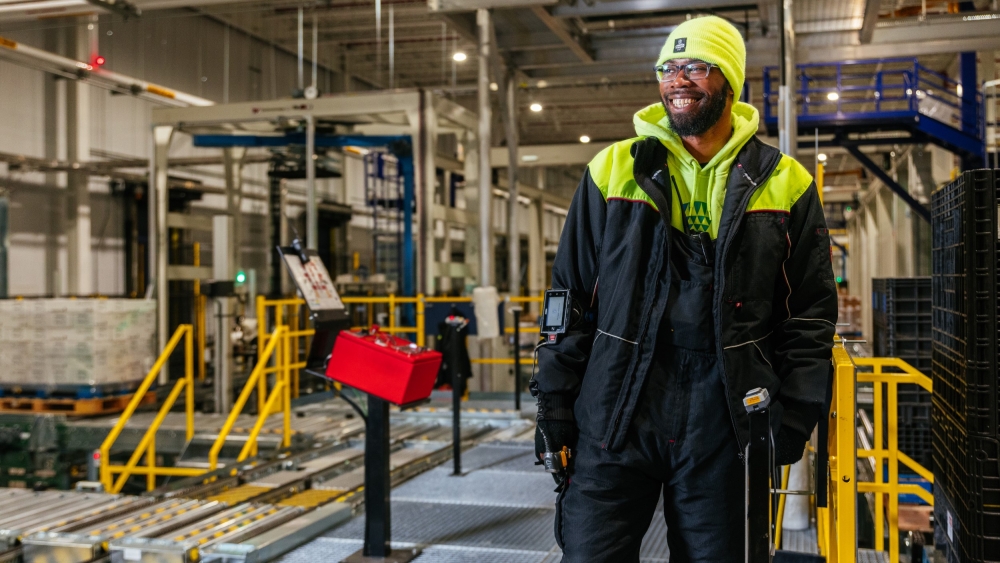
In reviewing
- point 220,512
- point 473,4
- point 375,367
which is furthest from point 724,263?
point 473,4

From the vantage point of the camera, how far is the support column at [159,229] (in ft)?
40.5

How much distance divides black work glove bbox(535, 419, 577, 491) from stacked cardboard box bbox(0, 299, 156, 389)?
29.6ft

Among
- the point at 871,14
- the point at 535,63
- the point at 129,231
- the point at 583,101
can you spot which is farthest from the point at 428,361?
the point at 583,101

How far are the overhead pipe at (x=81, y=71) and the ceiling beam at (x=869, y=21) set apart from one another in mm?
10524

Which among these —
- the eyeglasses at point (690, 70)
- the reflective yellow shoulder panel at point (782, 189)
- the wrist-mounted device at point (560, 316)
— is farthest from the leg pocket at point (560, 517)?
the eyeglasses at point (690, 70)

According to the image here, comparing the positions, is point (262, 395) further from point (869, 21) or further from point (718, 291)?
point (869, 21)

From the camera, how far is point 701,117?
2281 millimetres

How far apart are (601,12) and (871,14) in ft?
11.2

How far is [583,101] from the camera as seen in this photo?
2356 centimetres

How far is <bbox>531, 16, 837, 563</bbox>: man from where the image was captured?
2164mm

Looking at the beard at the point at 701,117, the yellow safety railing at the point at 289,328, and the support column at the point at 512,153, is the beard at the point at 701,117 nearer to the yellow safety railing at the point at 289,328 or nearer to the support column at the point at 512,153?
the yellow safety railing at the point at 289,328

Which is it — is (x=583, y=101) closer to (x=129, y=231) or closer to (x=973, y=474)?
(x=129, y=231)

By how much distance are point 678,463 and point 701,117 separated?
86 cm

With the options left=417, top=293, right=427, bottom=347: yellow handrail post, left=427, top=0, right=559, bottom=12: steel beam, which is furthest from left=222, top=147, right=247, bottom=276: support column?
left=427, top=0, right=559, bottom=12: steel beam
